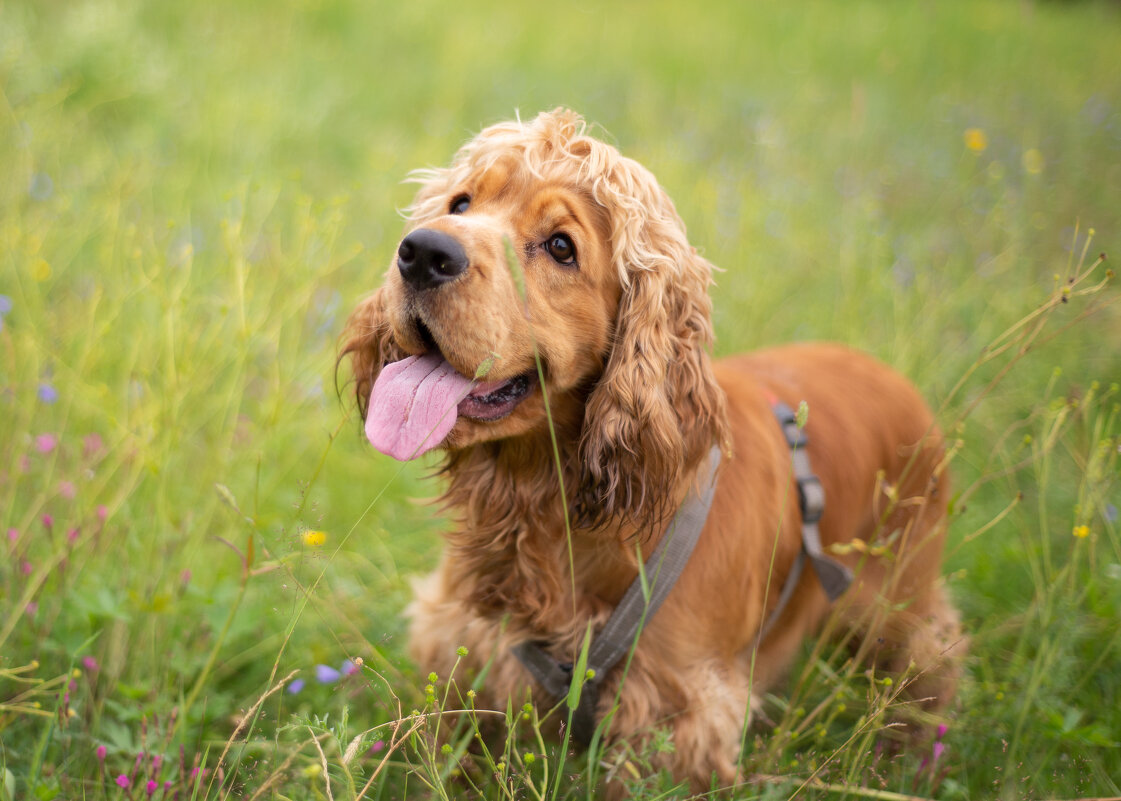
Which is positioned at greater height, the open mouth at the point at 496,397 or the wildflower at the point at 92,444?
the open mouth at the point at 496,397

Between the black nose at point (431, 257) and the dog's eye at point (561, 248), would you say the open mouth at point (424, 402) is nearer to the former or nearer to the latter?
the black nose at point (431, 257)

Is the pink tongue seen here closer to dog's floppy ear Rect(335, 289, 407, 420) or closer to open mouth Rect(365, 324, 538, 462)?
open mouth Rect(365, 324, 538, 462)

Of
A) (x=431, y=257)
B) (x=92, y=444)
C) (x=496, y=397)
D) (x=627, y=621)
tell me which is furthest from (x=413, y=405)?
(x=92, y=444)

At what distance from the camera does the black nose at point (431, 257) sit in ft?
5.73

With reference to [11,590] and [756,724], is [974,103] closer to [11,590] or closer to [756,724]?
[756,724]

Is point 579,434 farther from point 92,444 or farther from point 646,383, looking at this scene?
point 92,444

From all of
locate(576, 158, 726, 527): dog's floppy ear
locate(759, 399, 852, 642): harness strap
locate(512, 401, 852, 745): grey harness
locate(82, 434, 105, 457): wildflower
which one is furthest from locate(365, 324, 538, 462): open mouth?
locate(82, 434, 105, 457): wildflower

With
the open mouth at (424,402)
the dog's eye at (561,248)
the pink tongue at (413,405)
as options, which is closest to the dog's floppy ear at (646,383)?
the dog's eye at (561,248)

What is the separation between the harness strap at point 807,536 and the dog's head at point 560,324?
47 cm

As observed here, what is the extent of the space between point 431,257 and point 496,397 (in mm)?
396

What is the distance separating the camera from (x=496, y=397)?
195cm

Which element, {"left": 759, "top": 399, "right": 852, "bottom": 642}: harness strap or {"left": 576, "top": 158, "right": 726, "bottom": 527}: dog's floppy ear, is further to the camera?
{"left": 759, "top": 399, "right": 852, "bottom": 642}: harness strap

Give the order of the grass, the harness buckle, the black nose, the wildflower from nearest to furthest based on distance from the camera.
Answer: the black nose, the grass, the harness buckle, the wildflower

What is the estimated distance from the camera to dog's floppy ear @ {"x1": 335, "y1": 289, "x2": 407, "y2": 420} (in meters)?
2.25
